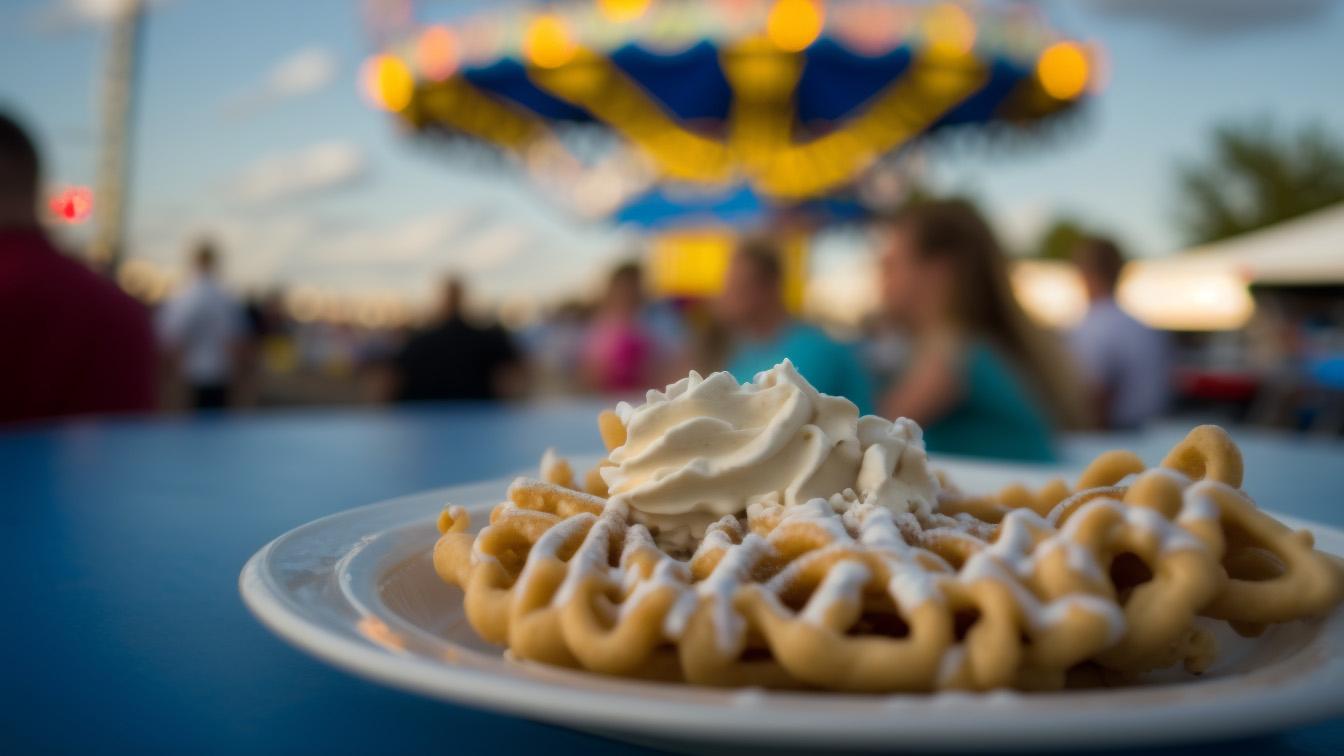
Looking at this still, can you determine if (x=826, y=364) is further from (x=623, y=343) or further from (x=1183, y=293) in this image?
(x=1183, y=293)

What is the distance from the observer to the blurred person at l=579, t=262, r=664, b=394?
5965 mm

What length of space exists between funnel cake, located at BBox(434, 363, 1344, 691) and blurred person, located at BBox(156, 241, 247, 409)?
20.3 ft

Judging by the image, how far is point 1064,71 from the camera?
12.1 m

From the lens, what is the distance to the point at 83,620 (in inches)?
30.9

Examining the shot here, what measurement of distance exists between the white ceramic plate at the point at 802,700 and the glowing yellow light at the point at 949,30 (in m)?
11.4

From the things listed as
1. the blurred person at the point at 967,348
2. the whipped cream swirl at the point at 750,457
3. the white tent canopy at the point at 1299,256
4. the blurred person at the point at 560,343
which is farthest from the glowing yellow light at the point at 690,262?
the whipped cream swirl at the point at 750,457

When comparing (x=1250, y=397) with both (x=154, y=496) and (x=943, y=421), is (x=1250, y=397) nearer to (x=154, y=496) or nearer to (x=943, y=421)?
(x=943, y=421)

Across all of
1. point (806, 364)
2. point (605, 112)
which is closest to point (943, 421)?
point (806, 364)

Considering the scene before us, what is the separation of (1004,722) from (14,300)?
9.24 feet

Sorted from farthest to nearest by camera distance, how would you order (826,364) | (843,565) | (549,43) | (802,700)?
(549,43) → (826,364) → (843,565) → (802,700)

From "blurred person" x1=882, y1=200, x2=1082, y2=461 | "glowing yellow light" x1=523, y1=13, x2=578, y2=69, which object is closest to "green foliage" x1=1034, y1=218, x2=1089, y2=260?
"glowing yellow light" x1=523, y1=13, x2=578, y2=69

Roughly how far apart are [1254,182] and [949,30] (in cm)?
1674

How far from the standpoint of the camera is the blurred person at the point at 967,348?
8.96 feet

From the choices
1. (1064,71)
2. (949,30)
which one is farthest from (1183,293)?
(949,30)
